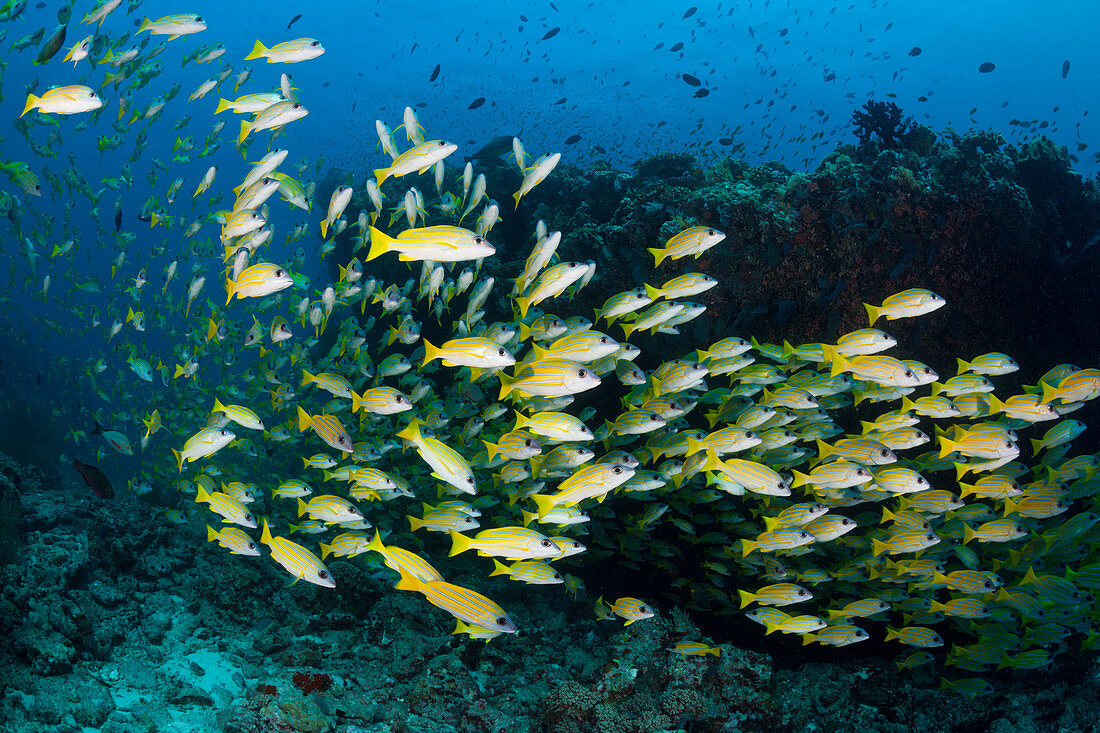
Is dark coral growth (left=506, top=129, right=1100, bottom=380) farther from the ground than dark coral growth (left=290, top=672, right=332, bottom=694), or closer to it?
farther from the ground

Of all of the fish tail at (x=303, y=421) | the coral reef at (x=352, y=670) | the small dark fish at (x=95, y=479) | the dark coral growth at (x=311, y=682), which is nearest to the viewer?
the coral reef at (x=352, y=670)

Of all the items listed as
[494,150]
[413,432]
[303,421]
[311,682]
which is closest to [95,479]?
[303,421]

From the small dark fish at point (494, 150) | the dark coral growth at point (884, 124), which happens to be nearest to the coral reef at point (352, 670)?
the dark coral growth at point (884, 124)

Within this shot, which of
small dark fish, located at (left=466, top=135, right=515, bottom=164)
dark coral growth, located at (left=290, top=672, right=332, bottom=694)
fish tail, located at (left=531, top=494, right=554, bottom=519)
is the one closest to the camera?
fish tail, located at (left=531, top=494, right=554, bottom=519)

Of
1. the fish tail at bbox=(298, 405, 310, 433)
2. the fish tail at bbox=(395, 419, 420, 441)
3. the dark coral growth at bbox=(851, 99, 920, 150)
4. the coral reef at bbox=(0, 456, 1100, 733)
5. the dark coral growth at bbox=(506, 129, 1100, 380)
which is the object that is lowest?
the coral reef at bbox=(0, 456, 1100, 733)

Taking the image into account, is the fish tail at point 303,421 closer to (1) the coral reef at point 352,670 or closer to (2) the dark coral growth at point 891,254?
(1) the coral reef at point 352,670

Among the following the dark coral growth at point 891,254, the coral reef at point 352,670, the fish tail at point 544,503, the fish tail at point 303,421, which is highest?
the dark coral growth at point 891,254

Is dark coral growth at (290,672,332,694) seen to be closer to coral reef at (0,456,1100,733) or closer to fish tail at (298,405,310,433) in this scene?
coral reef at (0,456,1100,733)

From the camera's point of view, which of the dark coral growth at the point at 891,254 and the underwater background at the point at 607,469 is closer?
the underwater background at the point at 607,469

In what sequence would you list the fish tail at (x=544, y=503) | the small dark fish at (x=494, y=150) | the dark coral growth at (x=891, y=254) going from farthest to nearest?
the small dark fish at (x=494, y=150), the dark coral growth at (x=891, y=254), the fish tail at (x=544, y=503)

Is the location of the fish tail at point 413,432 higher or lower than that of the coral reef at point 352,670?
higher

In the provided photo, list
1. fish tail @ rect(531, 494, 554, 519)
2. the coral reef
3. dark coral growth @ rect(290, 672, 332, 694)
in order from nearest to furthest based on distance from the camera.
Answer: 1. fish tail @ rect(531, 494, 554, 519)
2. the coral reef
3. dark coral growth @ rect(290, 672, 332, 694)

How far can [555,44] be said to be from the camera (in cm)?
4991

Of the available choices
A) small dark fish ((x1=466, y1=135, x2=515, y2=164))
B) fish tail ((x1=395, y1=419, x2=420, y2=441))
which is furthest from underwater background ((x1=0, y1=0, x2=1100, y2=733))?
small dark fish ((x1=466, y1=135, x2=515, y2=164))
